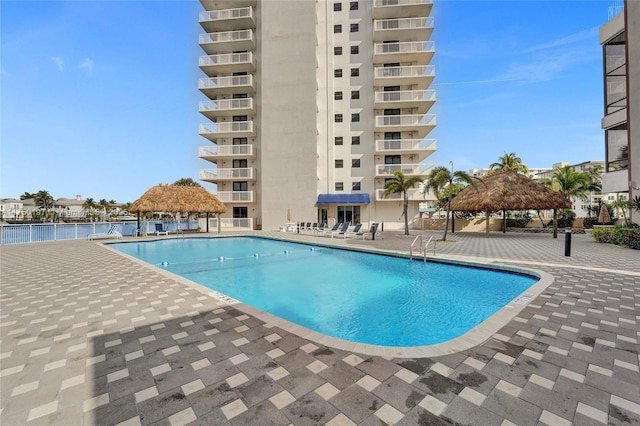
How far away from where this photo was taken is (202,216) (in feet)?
89.8

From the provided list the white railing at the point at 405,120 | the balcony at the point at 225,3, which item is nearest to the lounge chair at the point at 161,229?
the white railing at the point at 405,120

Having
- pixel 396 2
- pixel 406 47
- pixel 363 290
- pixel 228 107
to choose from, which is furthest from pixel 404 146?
pixel 363 290

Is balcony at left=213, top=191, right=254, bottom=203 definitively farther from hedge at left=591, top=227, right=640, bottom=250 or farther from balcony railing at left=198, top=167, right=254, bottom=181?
hedge at left=591, top=227, right=640, bottom=250

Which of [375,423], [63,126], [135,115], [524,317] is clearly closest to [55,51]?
[63,126]

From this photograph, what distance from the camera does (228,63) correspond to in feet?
87.2

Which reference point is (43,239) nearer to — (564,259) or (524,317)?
(524,317)

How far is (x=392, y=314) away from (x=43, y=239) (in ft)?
71.9

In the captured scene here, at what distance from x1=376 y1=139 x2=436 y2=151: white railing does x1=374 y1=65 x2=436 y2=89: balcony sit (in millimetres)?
Result: 5972

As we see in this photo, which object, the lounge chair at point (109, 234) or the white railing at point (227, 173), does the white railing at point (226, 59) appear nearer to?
the white railing at point (227, 173)

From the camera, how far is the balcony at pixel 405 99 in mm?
25562

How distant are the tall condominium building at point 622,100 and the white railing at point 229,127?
27.1 meters

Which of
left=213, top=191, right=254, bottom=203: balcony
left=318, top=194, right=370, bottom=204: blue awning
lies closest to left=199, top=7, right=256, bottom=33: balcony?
left=213, top=191, right=254, bottom=203: balcony

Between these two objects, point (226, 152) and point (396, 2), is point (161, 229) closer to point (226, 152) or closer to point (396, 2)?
point (226, 152)

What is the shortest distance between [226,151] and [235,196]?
4.65 metres
